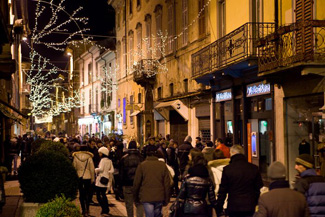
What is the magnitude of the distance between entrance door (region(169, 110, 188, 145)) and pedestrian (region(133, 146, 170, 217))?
19.6 m

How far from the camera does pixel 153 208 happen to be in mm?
9023

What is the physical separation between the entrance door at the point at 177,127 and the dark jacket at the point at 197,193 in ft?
67.5

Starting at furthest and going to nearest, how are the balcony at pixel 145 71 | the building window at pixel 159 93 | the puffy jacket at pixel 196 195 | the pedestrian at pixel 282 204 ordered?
1. the balcony at pixel 145 71
2. the building window at pixel 159 93
3. the puffy jacket at pixel 196 195
4. the pedestrian at pixel 282 204

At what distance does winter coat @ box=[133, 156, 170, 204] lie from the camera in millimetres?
8898

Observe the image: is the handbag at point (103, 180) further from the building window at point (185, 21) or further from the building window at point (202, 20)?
the building window at point (185, 21)

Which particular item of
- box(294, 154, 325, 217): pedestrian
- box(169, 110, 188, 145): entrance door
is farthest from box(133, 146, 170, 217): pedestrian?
box(169, 110, 188, 145): entrance door

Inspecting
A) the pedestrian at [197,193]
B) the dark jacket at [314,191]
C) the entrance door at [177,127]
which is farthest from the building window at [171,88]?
the dark jacket at [314,191]

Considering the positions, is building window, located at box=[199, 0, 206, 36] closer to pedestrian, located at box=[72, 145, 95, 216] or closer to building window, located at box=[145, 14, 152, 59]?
building window, located at box=[145, 14, 152, 59]

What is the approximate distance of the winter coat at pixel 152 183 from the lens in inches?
350

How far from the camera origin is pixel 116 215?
41.7 ft

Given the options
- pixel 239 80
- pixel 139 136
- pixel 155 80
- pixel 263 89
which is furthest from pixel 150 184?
pixel 139 136

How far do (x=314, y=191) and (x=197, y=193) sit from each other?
215 cm

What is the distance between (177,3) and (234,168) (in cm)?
2197

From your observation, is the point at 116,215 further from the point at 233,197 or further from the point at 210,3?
the point at 210,3
